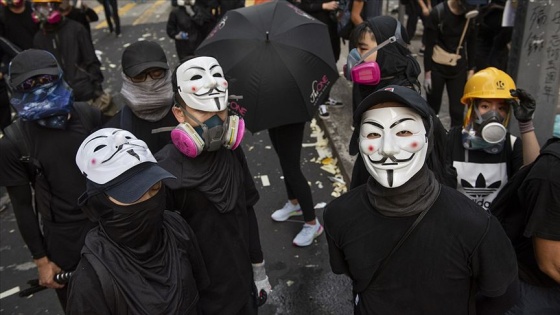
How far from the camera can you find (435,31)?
518 cm

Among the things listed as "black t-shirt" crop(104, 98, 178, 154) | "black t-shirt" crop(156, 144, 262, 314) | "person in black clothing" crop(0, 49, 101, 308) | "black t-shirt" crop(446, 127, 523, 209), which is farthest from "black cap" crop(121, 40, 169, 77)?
"black t-shirt" crop(446, 127, 523, 209)

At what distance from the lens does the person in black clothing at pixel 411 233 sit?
181cm

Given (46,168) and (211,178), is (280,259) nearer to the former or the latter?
(211,178)

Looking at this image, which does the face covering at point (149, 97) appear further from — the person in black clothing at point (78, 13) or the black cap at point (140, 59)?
the person in black clothing at point (78, 13)

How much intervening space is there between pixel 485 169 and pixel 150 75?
231cm

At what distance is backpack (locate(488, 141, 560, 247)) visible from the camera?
2.31 meters

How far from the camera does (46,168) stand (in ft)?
9.36

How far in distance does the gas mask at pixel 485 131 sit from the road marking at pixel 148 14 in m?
13.6

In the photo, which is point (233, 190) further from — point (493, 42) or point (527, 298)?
point (493, 42)

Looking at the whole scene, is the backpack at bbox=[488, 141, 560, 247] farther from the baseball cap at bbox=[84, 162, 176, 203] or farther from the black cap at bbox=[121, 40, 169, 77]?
the black cap at bbox=[121, 40, 169, 77]

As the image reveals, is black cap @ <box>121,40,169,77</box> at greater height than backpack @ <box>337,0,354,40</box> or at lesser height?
greater

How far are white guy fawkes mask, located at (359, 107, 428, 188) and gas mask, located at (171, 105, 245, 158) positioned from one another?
0.87 metres

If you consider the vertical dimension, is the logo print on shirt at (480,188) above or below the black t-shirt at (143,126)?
below

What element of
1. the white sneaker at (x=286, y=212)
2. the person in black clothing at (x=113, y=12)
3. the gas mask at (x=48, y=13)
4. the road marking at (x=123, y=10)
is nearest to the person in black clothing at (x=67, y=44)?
the gas mask at (x=48, y=13)
